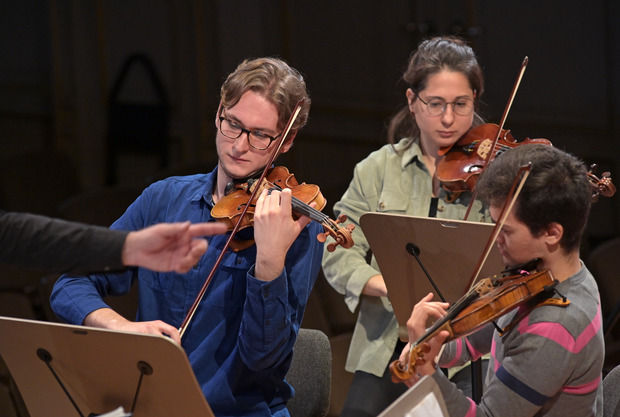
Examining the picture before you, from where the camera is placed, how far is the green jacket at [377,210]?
2.08 m

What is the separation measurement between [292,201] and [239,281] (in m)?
0.20

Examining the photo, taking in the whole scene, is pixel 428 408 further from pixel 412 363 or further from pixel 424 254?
pixel 424 254

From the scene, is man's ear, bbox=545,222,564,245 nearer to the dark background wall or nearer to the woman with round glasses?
Answer: the woman with round glasses

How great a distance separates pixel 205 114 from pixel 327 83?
0.65m

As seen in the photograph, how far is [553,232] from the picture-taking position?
134 cm

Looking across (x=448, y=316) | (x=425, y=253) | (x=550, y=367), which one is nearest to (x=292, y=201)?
(x=425, y=253)

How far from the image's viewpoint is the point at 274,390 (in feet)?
5.27

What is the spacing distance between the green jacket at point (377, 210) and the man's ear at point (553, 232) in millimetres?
683

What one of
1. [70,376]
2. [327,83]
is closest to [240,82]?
[70,376]

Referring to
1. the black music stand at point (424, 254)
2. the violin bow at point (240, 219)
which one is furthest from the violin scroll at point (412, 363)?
the violin bow at point (240, 219)

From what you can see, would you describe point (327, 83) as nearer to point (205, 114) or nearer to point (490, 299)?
point (205, 114)

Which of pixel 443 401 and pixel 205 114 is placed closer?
pixel 443 401

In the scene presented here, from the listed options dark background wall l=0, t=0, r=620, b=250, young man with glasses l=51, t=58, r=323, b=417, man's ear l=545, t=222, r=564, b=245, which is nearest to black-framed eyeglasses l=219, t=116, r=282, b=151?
young man with glasses l=51, t=58, r=323, b=417

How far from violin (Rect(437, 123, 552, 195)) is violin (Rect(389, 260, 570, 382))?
2.26 feet
